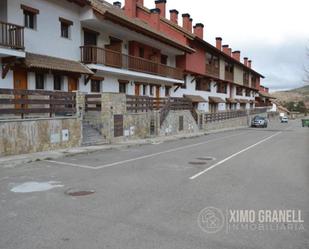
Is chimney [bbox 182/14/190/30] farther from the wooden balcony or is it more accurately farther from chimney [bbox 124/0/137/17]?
chimney [bbox 124/0/137/17]

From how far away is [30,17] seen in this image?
60.1 feet

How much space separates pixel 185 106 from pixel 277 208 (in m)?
24.2

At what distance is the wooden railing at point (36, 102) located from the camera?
522 inches

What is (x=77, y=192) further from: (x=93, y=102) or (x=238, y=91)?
(x=238, y=91)

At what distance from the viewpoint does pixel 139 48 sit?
97.8ft

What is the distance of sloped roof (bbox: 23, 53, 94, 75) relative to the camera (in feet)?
55.2

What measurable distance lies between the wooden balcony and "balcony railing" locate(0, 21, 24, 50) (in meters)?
28.9

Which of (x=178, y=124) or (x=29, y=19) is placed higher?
(x=29, y=19)

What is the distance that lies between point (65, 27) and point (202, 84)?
25.1m

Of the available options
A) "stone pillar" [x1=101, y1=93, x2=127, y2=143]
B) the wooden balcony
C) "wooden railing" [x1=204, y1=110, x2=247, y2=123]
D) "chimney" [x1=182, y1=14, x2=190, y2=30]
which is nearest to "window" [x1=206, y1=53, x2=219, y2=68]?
the wooden balcony

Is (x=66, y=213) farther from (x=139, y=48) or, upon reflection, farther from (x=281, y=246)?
(x=139, y=48)

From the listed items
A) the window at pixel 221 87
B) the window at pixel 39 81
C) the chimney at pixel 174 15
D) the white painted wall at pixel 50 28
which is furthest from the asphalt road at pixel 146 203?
the window at pixel 221 87

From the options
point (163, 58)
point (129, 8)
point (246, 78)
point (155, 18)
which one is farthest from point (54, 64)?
point (246, 78)

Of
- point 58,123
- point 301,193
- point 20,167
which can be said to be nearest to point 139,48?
point 58,123
